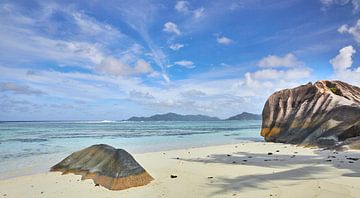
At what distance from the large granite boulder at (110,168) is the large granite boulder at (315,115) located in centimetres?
1312

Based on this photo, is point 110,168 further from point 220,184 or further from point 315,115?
point 315,115

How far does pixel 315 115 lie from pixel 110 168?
18804mm

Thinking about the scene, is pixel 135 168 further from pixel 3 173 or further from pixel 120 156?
pixel 3 173

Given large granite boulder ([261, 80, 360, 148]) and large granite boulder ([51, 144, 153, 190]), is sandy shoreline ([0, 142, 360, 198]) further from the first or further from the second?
large granite boulder ([261, 80, 360, 148])

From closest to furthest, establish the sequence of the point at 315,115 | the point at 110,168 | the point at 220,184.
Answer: the point at 220,184
the point at 110,168
the point at 315,115

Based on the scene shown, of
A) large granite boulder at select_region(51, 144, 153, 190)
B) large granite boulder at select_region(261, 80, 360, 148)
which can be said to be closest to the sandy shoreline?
large granite boulder at select_region(51, 144, 153, 190)

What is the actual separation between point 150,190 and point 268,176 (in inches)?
154

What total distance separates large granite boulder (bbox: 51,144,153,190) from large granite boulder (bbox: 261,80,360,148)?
13.1 metres

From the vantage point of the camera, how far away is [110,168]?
9750 mm

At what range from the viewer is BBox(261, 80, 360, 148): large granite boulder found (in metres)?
19.9

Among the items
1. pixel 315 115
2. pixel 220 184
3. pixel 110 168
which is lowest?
pixel 220 184

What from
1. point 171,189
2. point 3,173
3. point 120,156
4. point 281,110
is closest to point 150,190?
point 171,189

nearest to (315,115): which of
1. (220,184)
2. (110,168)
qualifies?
(220,184)

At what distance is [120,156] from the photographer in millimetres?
9891
